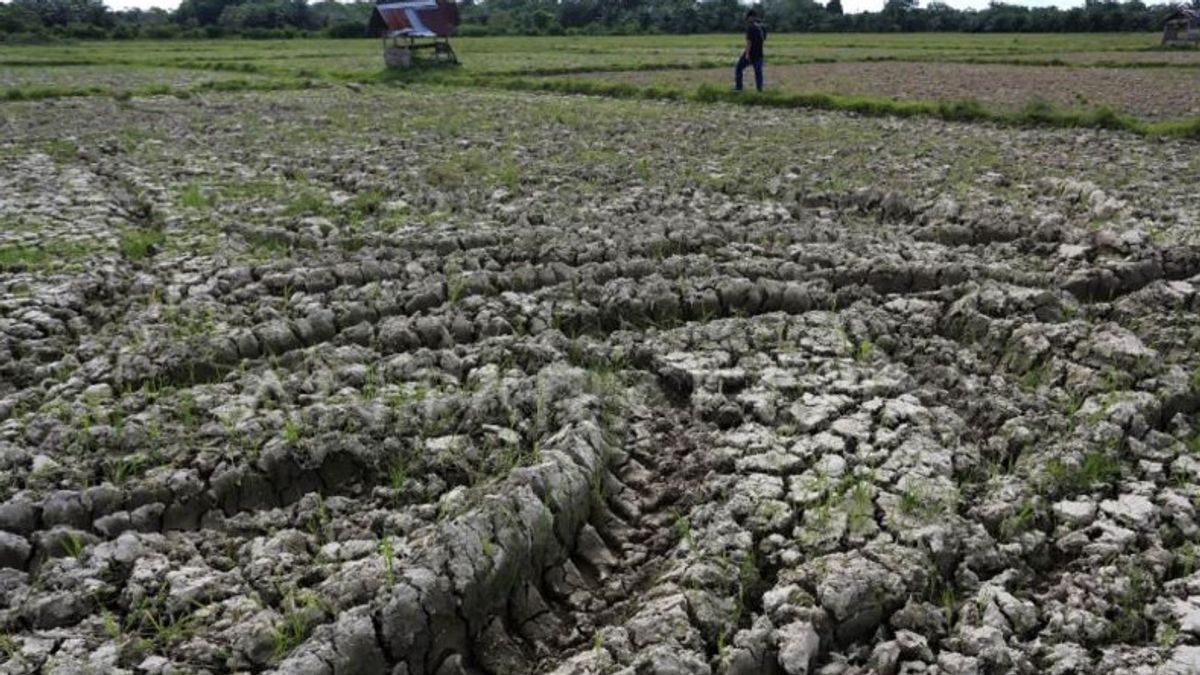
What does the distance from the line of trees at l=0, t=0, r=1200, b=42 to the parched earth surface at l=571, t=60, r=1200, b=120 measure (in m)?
42.9

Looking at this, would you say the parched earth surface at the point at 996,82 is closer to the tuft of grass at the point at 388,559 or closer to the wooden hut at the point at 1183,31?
the wooden hut at the point at 1183,31

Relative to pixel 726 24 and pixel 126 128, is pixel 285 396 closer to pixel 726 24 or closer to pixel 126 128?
pixel 126 128

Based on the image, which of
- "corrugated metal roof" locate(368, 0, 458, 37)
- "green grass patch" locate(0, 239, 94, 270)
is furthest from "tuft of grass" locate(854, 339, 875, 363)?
"corrugated metal roof" locate(368, 0, 458, 37)

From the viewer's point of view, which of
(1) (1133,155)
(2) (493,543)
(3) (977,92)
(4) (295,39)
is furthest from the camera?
(4) (295,39)

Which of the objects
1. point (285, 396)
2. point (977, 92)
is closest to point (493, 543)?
point (285, 396)

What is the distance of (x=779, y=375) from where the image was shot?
7.17 meters

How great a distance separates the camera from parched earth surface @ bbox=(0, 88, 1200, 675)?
4.70m

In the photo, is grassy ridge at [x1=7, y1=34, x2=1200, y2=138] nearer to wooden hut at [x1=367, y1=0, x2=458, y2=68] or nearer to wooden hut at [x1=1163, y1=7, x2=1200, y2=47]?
wooden hut at [x1=1163, y1=7, x2=1200, y2=47]

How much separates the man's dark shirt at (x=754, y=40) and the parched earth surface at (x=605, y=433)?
Result: 1367 centimetres

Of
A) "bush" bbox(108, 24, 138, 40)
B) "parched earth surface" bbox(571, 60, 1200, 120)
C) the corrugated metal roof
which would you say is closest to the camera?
"parched earth surface" bbox(571, 60, 1200, 120)

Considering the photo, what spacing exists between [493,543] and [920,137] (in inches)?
589

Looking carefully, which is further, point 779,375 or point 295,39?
point 295,39

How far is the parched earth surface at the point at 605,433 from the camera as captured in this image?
15.4 feet

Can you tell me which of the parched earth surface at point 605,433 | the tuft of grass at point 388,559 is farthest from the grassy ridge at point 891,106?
the tuft of grass at point 388,559
